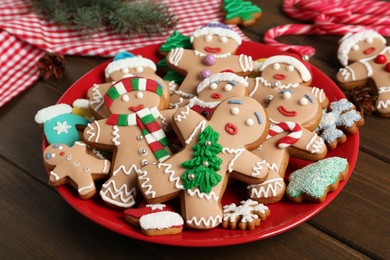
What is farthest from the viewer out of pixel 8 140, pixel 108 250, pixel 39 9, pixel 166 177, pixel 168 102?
pixel 39 9

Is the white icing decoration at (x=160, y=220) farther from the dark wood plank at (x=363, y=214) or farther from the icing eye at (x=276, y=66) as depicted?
the icing eye at (x=276, y=66)

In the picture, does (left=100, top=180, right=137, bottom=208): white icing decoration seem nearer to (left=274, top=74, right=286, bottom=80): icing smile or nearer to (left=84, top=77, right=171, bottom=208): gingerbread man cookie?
(left=84, top=77, right=171, bottom=208): gingerbread man cookie

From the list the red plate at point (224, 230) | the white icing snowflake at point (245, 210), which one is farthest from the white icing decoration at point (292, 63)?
the white icing snowflake at point (245, 210)

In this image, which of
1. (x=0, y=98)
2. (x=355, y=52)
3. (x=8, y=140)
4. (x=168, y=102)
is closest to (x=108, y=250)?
(x=168, y=102)

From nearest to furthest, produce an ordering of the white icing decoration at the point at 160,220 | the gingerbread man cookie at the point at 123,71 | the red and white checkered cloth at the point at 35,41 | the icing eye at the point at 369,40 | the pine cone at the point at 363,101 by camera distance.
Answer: the white icing decoration at the point at 160,220
the gingerbread man cookie at the point at 123,71
the pine cone at the point at 363,101
the icing eye at the point at 369,40
the red and white checkered cloth at the point at 35,41

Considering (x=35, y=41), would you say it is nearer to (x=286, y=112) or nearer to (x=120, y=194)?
(x=120, y=194)

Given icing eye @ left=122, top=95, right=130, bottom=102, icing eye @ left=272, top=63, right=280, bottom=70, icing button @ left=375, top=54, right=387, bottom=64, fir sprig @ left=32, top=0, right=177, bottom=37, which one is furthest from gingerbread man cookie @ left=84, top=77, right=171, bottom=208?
icing button @ left=375, top=54, right=387, bottom=64

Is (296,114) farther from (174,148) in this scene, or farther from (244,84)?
(174,148)
